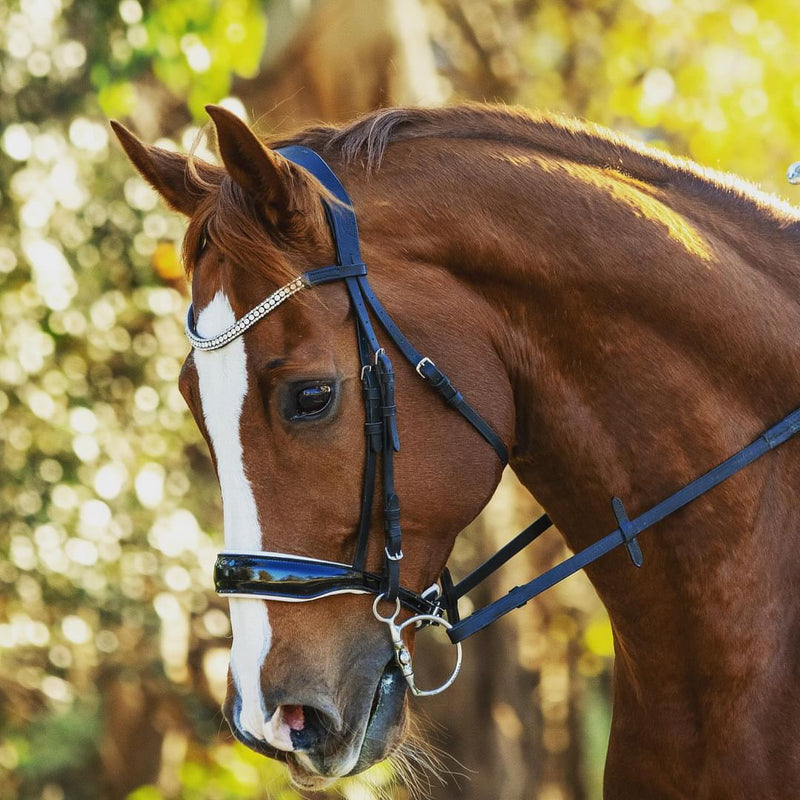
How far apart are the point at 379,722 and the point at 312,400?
2.28ft

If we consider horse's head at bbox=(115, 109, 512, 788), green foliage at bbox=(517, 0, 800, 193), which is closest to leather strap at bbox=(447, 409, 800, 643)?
horse's head at bbox=(115, 109, 512, 788)

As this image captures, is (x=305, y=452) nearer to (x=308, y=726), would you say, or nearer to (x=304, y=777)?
(x=308, y=726)

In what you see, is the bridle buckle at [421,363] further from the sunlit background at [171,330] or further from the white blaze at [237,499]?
the sunlit background at [171,330]

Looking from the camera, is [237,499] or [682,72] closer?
[237,499]

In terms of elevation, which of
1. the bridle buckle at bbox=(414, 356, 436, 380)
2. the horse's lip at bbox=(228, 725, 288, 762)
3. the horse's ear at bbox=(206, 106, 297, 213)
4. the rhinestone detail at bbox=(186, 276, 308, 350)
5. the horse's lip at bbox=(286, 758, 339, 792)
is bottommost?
the horse's lip at bbox=(286, 758, 339, 792)

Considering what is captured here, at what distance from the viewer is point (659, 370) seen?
2.28 meters

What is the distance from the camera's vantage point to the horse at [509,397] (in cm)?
209

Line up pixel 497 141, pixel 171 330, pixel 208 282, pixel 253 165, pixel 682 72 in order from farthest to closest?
1. pixel 682 72
2. pixel 171 330
3. pixel 497 141
4. pixel 208 282
5. pixel 253 165

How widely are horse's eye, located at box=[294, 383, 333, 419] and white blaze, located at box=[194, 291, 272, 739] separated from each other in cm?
12

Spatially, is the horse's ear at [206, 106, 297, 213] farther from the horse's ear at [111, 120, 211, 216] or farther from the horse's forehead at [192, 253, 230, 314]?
the horse's ear at [111, 120, 211, 216]

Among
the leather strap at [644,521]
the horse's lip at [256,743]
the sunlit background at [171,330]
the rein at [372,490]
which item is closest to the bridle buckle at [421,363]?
the rein at [372,490]

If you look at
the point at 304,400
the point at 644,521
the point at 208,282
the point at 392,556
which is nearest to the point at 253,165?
the point at 208,282

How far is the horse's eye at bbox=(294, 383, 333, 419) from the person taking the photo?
2078 mm

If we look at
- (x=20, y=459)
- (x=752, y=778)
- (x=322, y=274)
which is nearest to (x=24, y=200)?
(x=20, y=459)
